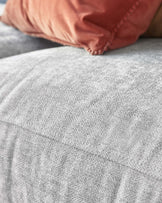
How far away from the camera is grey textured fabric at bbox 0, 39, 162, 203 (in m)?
0.51

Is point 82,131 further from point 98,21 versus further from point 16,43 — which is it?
point 16,43

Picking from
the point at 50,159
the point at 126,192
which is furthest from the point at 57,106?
the point at 126,192

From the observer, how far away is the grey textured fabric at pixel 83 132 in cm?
51

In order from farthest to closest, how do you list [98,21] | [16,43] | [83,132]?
[16,43] < [98,21] < [83,132]

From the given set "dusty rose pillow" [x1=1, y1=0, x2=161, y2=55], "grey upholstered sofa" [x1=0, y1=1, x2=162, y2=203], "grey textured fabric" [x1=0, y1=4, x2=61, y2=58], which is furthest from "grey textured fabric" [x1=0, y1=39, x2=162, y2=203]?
"grey textured fabric" [x1=0, y1=4, x2=61, y2=58]

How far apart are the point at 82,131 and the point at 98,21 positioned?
1.21 ft

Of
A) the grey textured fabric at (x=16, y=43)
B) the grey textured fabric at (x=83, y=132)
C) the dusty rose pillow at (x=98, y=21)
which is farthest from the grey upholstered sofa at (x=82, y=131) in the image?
the grey textured fabric at (x=16, y=43)

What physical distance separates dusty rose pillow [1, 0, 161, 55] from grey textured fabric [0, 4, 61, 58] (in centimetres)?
16

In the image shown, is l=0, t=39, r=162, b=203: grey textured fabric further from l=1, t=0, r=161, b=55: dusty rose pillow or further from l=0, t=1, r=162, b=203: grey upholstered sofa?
l=1, t=0, r=161, b=55: dusty rose pillow

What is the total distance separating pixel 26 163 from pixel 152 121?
24 centimetres

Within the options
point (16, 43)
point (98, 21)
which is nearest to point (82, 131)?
point (98, 21)

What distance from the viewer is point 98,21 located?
0.84m

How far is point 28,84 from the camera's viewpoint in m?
0.70

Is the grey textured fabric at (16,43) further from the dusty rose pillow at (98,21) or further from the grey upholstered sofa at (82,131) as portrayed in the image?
the grey upholstered sofa at (82,131)
